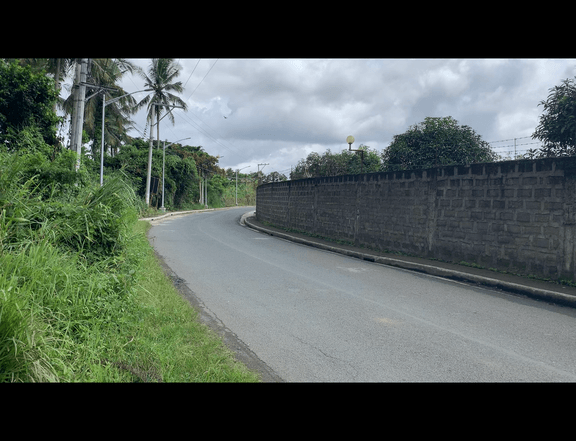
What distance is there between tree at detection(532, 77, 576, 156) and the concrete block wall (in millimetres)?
2221

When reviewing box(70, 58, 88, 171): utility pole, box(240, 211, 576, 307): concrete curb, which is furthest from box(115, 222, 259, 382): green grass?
box(70, 58, 88, 171): utility pole

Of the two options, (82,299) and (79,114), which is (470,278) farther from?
(79,114)

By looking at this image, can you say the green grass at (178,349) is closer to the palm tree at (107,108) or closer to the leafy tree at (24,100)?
the leafy tree at (24,100)

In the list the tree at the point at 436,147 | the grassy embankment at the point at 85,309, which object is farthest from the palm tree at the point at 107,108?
the grassy embankment at the point at 85,309

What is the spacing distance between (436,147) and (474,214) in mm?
5790

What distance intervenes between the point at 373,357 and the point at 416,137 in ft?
42.3

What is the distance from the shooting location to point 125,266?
18.6 ft

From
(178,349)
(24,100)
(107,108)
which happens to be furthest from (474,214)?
(107,108)

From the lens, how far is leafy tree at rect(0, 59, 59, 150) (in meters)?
9.93

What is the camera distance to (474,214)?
9.45 meters

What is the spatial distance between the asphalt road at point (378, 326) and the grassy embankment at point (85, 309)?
0.56 metres
